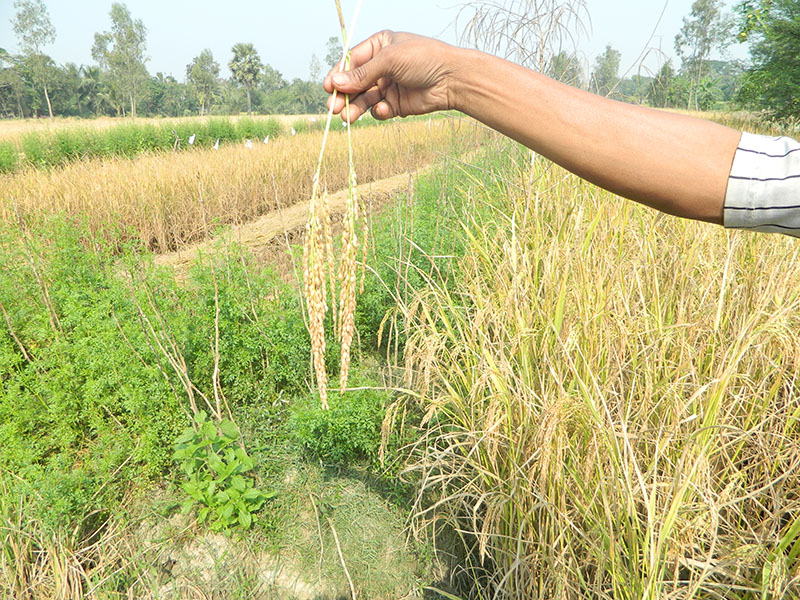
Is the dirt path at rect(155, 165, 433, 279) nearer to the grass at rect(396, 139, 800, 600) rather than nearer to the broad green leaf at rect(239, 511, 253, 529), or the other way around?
the broad green leaf at rect(239, 511, 253, 529)

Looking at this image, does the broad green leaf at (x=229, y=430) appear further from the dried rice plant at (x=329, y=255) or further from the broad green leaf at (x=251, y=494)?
the dried rice plant at (x=329, y=255)

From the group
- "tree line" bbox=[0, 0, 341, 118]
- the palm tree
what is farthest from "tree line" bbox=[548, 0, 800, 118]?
the palm tree

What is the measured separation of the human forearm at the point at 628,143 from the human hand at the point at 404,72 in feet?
0.67

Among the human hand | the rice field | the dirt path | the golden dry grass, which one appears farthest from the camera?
the golden dry grass

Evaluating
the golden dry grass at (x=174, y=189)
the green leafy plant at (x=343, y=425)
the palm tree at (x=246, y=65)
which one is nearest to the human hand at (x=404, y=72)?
the green leafy plant at (x=343, y=425)

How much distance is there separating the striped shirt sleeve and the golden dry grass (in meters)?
3.80

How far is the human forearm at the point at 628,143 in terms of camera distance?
87cm

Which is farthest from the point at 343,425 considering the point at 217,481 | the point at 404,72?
the point at 404,72

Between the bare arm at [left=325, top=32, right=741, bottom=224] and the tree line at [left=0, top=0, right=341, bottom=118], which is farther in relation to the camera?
the tree line at [left=0, top=0, right=341, bottom=118]

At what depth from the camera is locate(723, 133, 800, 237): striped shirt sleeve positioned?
0.86 meters

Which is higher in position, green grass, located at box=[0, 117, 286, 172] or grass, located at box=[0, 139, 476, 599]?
→ green grass, located at box=[0, 117, 286, 172]

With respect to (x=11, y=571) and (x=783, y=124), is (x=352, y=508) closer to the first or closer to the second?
(x=11, y=571)

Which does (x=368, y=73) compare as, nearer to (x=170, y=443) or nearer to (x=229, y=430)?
(x=229, y=430)

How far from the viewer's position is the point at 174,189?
675cm
